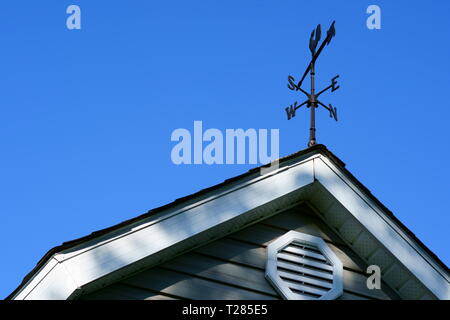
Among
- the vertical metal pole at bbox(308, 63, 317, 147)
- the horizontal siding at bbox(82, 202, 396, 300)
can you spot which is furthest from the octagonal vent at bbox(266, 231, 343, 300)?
the vertical metal pole at bbox(308, 63, 317, 147)

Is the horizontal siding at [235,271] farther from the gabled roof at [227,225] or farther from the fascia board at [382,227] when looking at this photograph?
the fascia board at [382,227]

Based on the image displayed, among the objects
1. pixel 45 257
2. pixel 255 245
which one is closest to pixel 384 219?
pixel 255 245

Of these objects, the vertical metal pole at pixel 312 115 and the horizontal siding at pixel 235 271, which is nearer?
the horizontal siding at pixel 235 271

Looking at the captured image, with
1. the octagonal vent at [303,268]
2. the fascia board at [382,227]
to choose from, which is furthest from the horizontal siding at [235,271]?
the fascia board at [382,227]

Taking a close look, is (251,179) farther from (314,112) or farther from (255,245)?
(314,112)

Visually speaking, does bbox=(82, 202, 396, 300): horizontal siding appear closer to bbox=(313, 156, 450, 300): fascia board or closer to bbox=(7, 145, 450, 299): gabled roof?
bbox=(7, 145, 450, 299): gabled roof

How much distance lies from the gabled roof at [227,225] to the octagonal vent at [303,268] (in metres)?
0.33

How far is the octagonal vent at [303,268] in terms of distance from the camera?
20.5 feet

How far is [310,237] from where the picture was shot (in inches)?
259

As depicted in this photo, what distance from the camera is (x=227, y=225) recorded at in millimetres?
6238

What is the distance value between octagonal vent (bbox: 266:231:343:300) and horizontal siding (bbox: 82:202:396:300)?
0.08m

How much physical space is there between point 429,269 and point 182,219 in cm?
216

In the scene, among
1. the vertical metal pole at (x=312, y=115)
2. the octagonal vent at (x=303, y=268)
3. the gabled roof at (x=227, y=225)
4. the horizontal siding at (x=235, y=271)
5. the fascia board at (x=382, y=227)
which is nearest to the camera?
the gabled roof at (x=227, y=225)

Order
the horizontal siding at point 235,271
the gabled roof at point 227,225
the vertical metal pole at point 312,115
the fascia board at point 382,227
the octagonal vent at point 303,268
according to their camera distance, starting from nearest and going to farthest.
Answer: the gabled roof at point 227,225 < the horizontal siding at point 235,271 < the octagonal vent at point 303,268 < the fascia board at point 382,227 < the vertical metal pole at point 312,115
